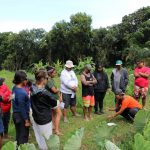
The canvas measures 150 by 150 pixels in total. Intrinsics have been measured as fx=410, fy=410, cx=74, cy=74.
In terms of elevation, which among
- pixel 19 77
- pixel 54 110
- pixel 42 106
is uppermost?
pixel 19 77

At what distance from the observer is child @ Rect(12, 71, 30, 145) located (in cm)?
631

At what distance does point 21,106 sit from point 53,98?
535 mm

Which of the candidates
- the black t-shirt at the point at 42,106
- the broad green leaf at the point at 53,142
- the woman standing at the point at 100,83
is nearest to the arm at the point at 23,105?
the black t-shirt at the point at 42,106

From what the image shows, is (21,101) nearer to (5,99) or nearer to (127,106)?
(5,99)

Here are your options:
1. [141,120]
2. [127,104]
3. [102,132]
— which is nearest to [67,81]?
[127,104]

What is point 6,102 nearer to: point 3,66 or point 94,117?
point 94,117

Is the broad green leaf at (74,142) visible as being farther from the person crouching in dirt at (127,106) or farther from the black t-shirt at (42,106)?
the person crouching in dirt at (127,106)

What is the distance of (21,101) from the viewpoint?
6379mm

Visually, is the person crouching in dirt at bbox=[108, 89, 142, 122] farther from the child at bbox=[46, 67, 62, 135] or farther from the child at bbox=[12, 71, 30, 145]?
the child at bbox=[12, 71, 30, 145]

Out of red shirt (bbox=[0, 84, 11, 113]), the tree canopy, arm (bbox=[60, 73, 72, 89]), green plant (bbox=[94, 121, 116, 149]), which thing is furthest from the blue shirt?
the tree canopy

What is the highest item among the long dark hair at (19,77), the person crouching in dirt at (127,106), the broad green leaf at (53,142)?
the long dark hair at (19,77)

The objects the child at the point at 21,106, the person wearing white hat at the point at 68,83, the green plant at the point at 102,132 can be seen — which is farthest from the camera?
the person wearing white hat at the point at 68,83

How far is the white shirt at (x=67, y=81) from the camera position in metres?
9.03

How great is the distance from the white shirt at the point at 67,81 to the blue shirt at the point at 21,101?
8.64 feet
